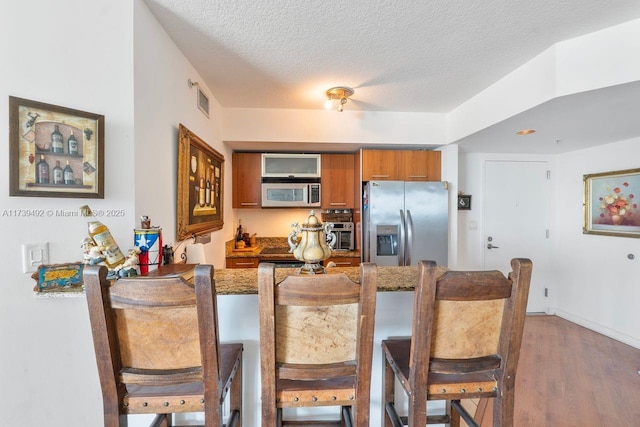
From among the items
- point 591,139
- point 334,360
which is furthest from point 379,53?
point 591,139

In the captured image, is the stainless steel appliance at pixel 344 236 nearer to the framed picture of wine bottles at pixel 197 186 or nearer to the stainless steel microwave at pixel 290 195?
the stainless steel microwave at pixel 290 195

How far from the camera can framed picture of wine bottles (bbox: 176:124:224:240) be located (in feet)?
5.77

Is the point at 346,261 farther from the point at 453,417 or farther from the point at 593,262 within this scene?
the point at 593,262

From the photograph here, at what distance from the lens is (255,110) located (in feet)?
9.32

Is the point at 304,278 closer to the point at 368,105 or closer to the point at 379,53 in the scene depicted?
the point at 379,53

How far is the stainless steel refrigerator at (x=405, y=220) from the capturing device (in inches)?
112

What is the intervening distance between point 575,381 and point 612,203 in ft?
6.54

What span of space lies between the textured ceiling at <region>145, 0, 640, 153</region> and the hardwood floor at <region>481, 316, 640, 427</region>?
252cm

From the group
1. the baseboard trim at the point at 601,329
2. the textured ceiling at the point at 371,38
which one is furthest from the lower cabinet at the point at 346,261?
the baseboard trim at the point at 601,329

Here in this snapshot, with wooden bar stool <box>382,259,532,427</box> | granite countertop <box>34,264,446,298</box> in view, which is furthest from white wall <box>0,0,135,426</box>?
wooden bar stool <box>382,259,532,427</box>

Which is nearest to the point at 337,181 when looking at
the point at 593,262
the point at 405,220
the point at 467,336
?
the point at 405,220

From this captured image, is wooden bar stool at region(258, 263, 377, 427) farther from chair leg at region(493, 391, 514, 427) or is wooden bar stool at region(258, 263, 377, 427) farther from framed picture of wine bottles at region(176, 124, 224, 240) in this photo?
framed picture of wine bottles at region(176, 124, 224, 240)

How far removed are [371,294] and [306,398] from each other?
0.44 meters

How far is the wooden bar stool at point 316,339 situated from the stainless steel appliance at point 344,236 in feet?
7.73
